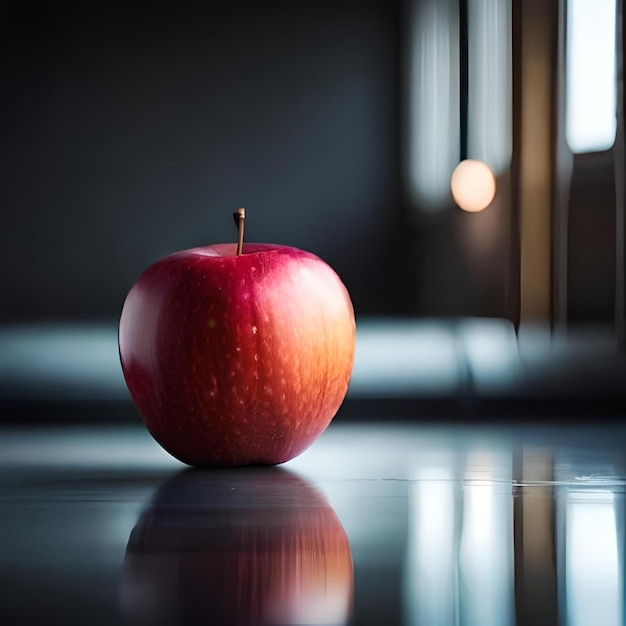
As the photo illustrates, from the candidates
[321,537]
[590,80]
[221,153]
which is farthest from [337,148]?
[321,537]

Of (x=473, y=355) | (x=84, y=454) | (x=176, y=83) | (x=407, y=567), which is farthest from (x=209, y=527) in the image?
(x=176, y=83)

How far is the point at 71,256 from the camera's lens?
1.11 m

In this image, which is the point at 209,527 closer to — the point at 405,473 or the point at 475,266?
the point at 405,473

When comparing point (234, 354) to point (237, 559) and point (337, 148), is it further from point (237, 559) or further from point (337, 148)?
point (337, 148)

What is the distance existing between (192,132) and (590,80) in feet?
1.59

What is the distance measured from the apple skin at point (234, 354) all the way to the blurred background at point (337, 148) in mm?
359

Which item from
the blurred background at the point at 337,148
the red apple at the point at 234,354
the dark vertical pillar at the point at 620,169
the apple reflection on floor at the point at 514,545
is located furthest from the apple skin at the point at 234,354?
the dark vertical pillar at the point at 620,169

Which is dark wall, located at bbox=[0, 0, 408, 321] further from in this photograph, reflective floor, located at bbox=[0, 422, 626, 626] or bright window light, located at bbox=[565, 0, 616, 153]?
reflective floor, located at bbox=[0, 422, 626, 626]

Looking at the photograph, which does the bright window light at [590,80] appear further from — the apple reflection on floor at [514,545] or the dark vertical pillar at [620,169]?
the apple reflection on floor at [514,545]

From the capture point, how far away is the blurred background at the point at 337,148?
111 centimetres

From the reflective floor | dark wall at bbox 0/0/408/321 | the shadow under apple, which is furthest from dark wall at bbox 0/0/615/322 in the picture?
the shadow under apple

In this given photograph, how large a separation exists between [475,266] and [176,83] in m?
0.42

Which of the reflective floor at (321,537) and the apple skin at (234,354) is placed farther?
the apple skin at (234,354)

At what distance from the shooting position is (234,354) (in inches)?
27.6
